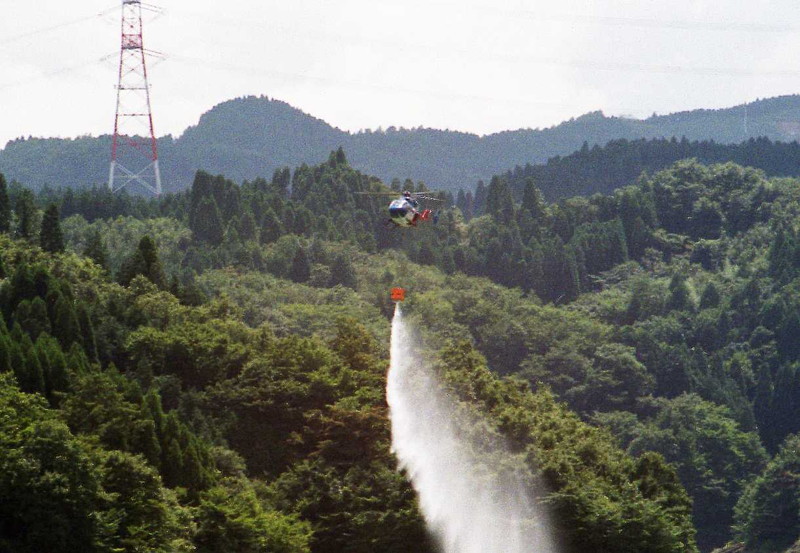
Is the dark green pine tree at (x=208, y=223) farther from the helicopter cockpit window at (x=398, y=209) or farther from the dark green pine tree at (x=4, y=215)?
the helicopter cockpit window at (x=398, y=209)

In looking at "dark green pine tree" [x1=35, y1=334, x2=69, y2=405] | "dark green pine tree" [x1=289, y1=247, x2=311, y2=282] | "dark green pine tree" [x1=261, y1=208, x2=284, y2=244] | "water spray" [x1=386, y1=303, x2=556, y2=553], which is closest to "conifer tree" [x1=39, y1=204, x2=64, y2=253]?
"water spray" [x1=386, y1=303, x2=556, y2=553]

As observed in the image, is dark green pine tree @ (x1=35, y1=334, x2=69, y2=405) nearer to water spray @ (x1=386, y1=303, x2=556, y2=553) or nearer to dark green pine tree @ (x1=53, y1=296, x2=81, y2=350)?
dark green pine tree @ (x1=53, y1=296, x2=81, y2=350)

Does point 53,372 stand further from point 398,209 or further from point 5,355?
point 398,209

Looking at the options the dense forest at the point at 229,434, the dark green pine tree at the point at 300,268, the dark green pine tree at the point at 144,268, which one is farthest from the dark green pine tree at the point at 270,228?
the dark green pine tree at the point at 144,268

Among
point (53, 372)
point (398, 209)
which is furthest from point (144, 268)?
point (398, 209)

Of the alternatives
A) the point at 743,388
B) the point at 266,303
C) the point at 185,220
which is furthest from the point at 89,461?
the point at 743,388
